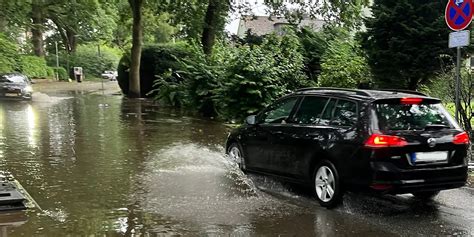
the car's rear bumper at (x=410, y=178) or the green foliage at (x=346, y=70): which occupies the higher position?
the green foliage at (x=346, y=70)

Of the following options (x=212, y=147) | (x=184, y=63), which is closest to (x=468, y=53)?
(x=212, y=147)

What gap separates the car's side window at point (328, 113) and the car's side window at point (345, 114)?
0.07 metres

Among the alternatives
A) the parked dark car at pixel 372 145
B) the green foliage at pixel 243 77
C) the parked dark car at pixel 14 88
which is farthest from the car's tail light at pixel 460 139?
the parked dark car at pixel 14 88

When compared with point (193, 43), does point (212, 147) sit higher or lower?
lower

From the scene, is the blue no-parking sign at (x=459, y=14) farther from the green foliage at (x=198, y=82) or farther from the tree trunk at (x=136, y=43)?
the tree trunk at (x=136, y=43)

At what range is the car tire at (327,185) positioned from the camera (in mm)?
6660

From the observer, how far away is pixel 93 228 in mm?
5867

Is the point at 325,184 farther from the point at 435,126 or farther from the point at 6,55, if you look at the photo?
the point at 6,55

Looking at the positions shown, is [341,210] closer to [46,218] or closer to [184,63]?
[46,218]

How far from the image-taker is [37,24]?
38438mm

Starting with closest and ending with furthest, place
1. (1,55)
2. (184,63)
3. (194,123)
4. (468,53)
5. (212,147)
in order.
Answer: (212,147)
(468,53)
(194,123)
(184,63)
(1,55)

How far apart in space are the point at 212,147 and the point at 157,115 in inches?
302

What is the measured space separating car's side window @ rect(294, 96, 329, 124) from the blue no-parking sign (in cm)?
304

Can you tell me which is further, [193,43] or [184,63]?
[193,43]
